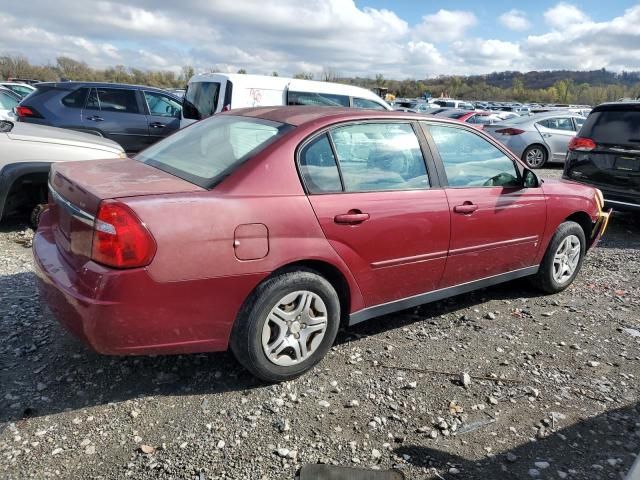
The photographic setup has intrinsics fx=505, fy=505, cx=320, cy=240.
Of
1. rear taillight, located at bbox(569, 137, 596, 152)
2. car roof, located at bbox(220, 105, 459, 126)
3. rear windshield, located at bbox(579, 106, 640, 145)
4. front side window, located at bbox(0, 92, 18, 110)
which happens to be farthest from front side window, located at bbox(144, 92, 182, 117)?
rear windshield, located at bbox(579, 106, 640, 145)

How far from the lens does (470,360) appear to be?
3.46m

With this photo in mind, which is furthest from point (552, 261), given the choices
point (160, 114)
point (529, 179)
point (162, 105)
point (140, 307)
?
point (162, 105)

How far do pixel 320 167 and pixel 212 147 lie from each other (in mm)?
747

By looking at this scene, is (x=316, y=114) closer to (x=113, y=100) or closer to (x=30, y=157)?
(x=30, y=157)

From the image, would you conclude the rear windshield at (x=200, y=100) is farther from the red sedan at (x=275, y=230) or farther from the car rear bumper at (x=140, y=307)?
the car rear bumper at (x=140, y=307)

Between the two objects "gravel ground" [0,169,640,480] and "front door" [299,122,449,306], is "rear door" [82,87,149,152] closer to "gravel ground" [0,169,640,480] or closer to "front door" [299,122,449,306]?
"gravel ground" [0,169,640,480]

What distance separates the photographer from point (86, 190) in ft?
8.66

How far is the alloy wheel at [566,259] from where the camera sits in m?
4.62

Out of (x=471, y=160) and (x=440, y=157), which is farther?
(x=471, y=160)

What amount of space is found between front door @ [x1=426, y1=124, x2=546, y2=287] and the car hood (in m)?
3.57

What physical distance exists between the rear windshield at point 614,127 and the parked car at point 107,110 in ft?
23.4

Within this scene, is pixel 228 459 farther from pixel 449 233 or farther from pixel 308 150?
pixel 449 233

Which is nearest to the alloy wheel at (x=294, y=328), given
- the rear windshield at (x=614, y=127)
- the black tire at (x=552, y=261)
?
the black tire at (x=552, y=261)

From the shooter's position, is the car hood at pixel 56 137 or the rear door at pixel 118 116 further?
the rear door at pixel 118 116
